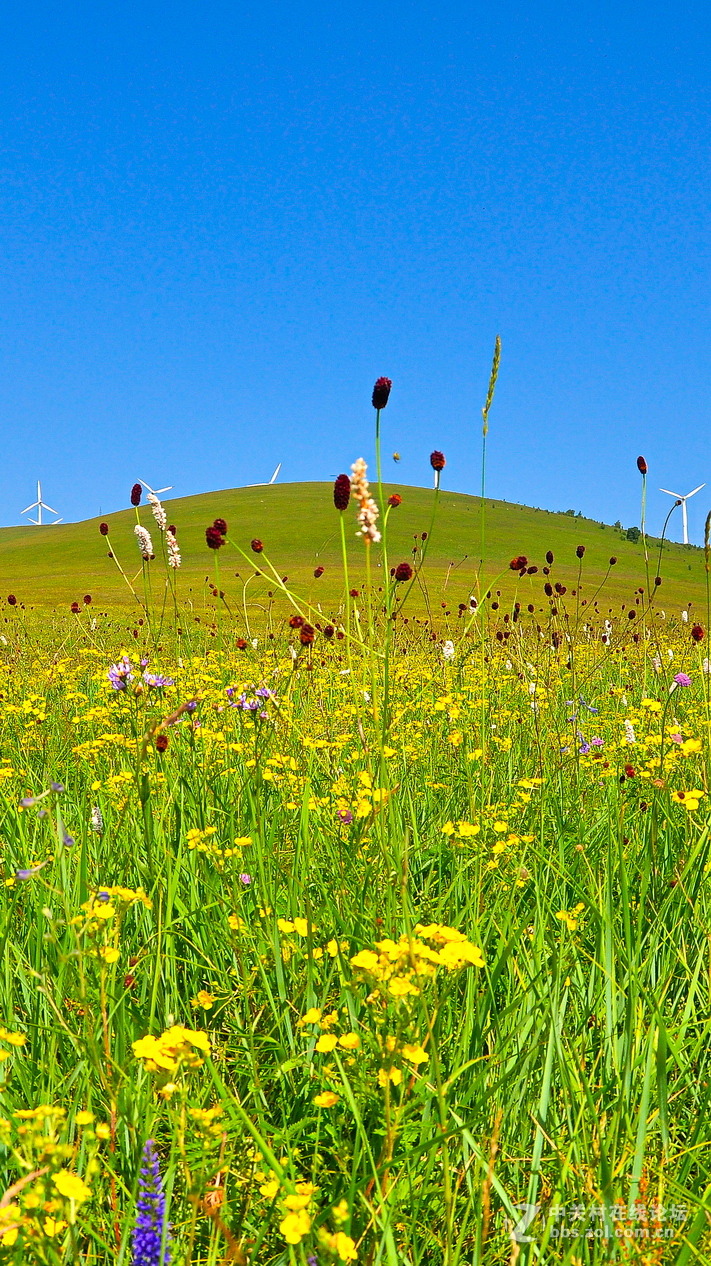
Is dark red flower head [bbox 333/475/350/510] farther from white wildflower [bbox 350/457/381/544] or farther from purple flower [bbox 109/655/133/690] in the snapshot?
purple flower [bbox 109/655/133/690]

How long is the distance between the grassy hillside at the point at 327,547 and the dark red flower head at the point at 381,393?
137 feet

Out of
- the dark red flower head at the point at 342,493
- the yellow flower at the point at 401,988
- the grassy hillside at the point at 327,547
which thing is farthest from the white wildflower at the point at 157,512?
the grassy hillside at the point at 327,547

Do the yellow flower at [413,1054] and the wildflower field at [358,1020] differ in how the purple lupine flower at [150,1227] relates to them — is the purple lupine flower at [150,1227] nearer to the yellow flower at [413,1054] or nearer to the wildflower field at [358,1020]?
the wildflower field at [358,1020]

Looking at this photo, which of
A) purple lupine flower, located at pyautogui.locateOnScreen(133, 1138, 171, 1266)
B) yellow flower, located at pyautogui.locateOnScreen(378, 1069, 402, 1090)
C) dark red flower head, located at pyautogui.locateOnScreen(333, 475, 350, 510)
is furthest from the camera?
dark red flower head, located at pyautogui.locateOnScreen(333, 475, 350, 510)

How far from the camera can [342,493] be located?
7.32ft

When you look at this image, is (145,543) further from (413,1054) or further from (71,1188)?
(71,1188)

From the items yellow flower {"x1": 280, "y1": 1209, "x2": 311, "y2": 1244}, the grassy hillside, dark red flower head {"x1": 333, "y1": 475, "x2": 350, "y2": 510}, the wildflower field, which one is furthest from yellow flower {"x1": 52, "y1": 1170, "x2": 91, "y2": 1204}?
the grassy hillside

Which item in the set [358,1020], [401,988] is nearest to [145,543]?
[358,1020]

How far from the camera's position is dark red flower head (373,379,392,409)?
1.93 m

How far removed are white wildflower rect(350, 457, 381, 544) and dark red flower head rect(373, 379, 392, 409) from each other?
1.16 ft

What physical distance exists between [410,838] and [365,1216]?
1.70 metres

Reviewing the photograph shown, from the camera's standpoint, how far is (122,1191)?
1.59 m

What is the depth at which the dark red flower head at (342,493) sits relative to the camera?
6.98ft

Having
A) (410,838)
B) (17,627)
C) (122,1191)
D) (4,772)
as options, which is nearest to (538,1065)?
(122,1191)
